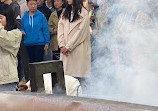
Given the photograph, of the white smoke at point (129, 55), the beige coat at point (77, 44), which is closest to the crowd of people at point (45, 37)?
the beige coat at point (77, 44)

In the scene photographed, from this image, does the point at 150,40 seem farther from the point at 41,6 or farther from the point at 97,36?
the point at 41,6

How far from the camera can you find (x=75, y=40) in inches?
164

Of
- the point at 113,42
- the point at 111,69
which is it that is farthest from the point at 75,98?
the point at 113,42

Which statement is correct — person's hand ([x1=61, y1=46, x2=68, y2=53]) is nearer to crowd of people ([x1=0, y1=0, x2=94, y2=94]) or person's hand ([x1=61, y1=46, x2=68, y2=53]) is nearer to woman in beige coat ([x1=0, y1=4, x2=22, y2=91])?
crowd of people ([x1=0, y1=0, x2=94, y2=94])

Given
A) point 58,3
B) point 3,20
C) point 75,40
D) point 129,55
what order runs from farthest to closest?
point 58,3 < point 75,40 < point 3,20 < point 129,55

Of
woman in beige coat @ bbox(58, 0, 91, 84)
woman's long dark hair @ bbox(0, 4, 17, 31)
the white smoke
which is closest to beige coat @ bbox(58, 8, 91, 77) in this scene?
woman in beige coat @ bbox(58, 0, 91, 84)

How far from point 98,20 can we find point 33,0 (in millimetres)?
1790

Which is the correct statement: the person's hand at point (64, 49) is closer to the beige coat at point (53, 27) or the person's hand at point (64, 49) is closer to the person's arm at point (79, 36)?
the person's arm at point (79, 36)

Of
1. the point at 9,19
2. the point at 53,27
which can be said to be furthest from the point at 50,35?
the point at 9,19

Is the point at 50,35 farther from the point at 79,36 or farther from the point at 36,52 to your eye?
the point at 79,36

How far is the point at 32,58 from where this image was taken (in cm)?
512

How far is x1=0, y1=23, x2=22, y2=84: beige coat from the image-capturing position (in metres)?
3.62

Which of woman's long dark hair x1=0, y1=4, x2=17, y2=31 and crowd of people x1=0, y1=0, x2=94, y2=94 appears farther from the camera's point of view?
woman's long dark hair x1=0, y1=4, x2=17, y2=31

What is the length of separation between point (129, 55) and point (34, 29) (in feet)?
8.55
